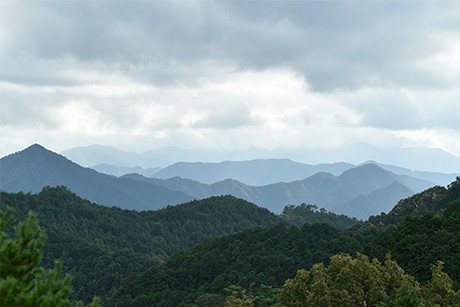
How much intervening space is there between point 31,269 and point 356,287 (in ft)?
62.4

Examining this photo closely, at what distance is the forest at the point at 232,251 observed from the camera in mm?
33231

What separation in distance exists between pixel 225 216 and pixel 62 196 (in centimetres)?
5751

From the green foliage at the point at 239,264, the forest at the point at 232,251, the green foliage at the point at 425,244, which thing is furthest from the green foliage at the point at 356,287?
the green foliage at the point at 239,264

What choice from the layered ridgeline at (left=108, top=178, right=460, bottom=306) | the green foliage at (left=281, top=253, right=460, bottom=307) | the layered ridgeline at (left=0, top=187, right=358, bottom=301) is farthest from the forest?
the layered ridgeline at (left=0, top=187, right=358, bottom=301)

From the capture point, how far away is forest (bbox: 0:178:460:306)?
3323cm

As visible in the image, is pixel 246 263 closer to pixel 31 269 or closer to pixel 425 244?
pixel 425 244

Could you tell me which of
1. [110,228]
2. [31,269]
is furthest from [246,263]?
[110,228]

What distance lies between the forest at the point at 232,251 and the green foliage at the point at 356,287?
0.08 metres

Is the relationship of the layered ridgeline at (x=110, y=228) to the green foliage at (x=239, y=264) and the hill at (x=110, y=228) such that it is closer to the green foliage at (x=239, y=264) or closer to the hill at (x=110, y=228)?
the hill at (x=110, y=228)

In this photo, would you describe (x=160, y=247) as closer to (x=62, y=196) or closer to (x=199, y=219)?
(x=199, y=219)

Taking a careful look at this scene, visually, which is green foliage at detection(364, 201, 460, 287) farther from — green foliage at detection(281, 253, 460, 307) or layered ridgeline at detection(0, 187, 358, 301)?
layered ridgeline at detection(0, 187, 358, 301)

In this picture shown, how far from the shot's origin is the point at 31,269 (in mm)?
14539

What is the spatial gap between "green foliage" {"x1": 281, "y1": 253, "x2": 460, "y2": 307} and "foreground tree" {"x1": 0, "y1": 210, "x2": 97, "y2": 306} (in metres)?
17.2

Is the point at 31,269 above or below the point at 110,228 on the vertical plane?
above
